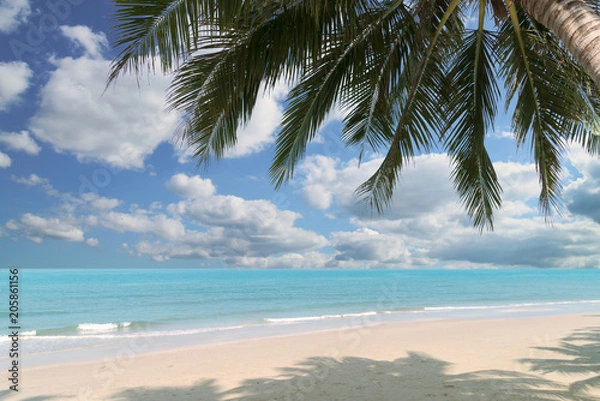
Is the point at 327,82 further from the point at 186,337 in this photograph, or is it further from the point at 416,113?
the point at 186,337

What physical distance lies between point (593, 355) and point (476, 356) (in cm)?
188

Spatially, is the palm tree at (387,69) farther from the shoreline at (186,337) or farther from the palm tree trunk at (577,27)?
the shoreline at (186,337)

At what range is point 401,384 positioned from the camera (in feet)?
18.2

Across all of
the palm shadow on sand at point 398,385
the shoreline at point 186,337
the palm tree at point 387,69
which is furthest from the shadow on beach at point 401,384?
the shoreline at point 186,337

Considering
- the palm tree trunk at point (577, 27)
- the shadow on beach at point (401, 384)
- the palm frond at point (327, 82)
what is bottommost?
the shadow on beach at point (401, 384)

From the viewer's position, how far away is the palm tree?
356 cm

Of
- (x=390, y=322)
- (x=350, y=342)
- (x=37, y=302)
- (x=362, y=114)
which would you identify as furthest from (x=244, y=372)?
(x=37, y=302)

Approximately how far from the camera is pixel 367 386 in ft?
18.0

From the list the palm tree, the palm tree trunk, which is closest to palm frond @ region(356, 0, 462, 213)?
the palm tree

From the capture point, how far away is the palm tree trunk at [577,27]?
2.71 m

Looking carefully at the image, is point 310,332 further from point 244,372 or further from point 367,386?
point 367,386

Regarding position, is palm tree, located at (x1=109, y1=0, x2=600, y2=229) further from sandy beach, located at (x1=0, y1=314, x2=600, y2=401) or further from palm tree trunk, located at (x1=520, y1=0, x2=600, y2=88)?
sandy beach, located at (x1=0, y1=314, x2=600, y2=401)

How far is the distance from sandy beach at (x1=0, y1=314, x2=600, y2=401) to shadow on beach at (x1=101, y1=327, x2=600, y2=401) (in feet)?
0.04

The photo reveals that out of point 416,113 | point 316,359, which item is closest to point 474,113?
point 416,113
